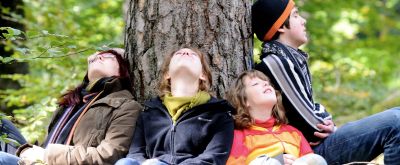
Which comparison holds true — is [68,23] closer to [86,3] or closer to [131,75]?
[86,3]

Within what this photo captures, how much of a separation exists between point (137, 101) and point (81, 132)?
1.67 feet

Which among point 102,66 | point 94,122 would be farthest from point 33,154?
point 102,66

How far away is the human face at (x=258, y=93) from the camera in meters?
4.00

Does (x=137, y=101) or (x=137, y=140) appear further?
(x=137, y=101)

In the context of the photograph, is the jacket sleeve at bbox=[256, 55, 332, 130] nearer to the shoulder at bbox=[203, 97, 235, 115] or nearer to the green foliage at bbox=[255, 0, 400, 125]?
the shoulder at bbox=[203, 97, 235, 115]

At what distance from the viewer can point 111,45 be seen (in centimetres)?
512

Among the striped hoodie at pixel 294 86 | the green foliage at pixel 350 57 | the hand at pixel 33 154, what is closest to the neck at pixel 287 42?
the striped hoodie at pixel 294 86

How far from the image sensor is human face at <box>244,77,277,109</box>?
400cm

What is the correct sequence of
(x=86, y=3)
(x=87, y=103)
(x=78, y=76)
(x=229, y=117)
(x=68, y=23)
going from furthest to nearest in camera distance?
(x=86, y=3), (x=68, y=23), (x=78, y=76), (x=87, y=103), (x=229, y=117)

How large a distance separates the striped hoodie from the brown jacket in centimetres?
92

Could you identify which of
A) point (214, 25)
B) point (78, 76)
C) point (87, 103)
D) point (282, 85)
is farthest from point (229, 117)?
point (78, 76)

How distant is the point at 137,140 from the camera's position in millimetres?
3938

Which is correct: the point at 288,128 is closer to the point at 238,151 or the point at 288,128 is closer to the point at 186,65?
the point at 238,151

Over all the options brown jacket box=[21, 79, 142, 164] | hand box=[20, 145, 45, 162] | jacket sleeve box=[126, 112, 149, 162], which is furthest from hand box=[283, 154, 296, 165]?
hand box=[20, 145, 45, 162]
